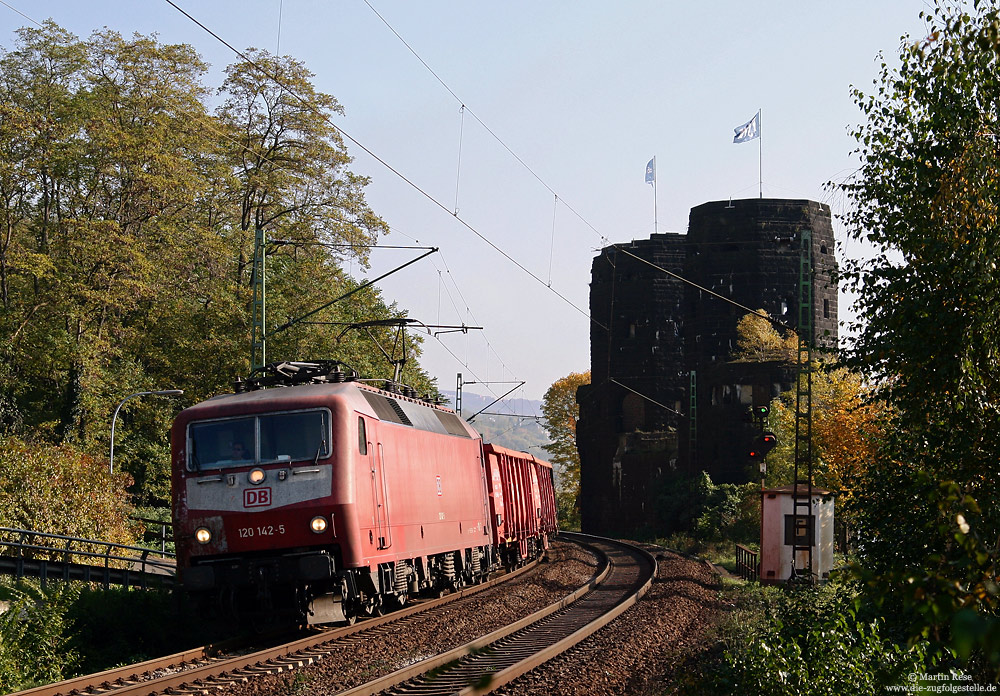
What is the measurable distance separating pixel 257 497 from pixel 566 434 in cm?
7714

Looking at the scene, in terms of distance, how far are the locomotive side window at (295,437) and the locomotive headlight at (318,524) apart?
83 cm

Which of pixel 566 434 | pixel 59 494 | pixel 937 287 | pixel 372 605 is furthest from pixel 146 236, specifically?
pixel 566 434

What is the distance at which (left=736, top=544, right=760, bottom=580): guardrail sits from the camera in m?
32.2

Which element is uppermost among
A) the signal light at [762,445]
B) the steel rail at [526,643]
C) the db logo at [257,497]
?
the db logo at [257,497]

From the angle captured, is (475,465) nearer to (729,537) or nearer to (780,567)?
(780,567)

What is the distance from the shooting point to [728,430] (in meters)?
59.6

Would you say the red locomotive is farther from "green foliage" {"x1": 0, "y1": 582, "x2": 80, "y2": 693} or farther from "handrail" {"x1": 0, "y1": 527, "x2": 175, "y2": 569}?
"handrail" {"x1": 0, "y1": 527, "x2": 175, "y2": 569}

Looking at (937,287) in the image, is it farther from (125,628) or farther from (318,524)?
(125,628)

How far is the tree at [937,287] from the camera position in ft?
37.6

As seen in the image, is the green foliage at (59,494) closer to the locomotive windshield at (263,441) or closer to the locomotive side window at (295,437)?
the locomotive windshield at (263,441)

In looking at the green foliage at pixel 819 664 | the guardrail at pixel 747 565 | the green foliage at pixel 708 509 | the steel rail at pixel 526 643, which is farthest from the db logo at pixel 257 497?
the green foliage at pixel 708 509

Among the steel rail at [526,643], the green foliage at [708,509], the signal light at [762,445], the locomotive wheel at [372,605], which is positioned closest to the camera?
the steel rail at [526,643]

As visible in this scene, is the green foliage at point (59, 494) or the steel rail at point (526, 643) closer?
the steel rail at point (526, 643)

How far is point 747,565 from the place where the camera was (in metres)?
33.8
